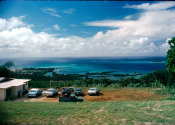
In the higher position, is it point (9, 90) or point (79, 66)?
point (79, 66)

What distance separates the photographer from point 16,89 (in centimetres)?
1627

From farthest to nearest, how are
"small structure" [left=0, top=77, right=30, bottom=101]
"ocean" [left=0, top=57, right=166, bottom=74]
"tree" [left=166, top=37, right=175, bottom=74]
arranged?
1. "ocean" [left=0, top=57, right=166, bottom=74]
2. "tree" [left=166, top=37, right=175, bottom=74]
3. "small structure" [left=0, top=77, right=30, bottom=101]

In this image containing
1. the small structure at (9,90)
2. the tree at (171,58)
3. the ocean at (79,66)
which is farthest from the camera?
the ocean at (79,66)

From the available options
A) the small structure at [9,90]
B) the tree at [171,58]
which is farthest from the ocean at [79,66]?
the small structure at [9,90]

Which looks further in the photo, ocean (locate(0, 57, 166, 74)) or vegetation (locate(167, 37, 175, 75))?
ocean (locate(0, 57, 166, 74))

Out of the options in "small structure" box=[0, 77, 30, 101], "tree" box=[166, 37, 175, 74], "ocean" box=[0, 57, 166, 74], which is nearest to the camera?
"small structure" box=[0, 77, 30, 101]

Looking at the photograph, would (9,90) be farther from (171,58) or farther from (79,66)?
(79,66)

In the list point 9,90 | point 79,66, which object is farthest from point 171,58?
point 79,66

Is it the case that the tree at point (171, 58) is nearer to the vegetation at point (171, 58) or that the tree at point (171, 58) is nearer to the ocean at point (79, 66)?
the vegetation at point (171, 58)

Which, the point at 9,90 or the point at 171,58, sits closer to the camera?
the point at 9,90

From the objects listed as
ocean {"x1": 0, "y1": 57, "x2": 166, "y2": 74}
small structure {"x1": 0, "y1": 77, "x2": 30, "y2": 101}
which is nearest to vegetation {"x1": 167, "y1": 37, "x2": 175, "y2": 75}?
ocean {"x1": 0, "y1": 57, "x2": 166, "y2": 74}

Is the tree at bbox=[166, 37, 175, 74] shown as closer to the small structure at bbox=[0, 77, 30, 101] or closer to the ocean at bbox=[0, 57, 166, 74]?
the ocean at bbox=[0, 57, 166, 74]

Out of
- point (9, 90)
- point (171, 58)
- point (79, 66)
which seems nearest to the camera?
point (9, 90)

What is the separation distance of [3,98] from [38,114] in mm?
9008
